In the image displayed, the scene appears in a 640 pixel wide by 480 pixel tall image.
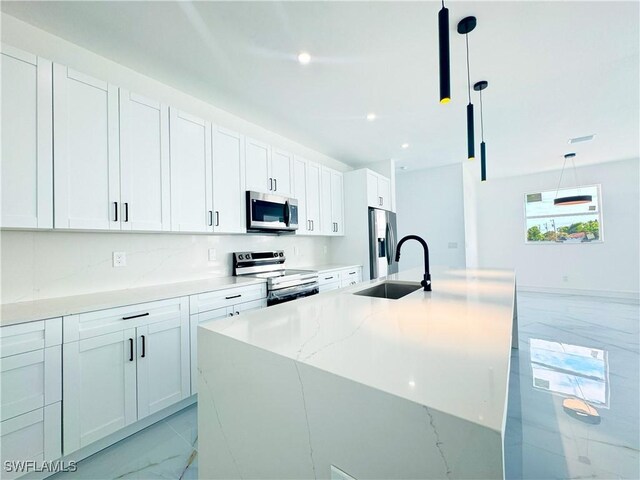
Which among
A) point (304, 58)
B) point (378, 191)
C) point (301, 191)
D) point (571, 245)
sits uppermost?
point (304, 58)

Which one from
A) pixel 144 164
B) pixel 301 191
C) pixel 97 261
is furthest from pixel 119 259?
pixel 301 191

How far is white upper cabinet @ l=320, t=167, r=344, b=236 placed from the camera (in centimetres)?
407

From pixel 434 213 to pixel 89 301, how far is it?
5.66 metres

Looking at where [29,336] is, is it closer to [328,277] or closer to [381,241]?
[328,277]

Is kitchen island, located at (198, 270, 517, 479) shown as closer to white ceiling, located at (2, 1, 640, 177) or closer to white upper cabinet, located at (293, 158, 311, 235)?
white ceiling, located at (2, 1, 640, 177)

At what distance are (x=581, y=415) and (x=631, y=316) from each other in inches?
145

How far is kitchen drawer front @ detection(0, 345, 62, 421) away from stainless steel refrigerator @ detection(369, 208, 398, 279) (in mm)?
3527

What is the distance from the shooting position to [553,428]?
5.97 feet

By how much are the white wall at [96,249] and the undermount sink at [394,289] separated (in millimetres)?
1675

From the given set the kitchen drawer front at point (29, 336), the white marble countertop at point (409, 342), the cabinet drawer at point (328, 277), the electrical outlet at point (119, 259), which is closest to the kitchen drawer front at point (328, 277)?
the cabinet drawer at point (328, 277)

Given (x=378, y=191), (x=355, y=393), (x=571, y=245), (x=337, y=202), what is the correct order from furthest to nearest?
(x=571, y=245) < (x=378, y=191) < (x=337, y=202) < (x=355, y=393)

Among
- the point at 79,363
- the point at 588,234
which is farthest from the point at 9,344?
the point at 588,234

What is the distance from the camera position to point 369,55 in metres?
2.20

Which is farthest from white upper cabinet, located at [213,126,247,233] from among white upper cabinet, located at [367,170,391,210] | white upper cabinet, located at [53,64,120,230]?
white upper cabinet, located at [367,170,391,210]
